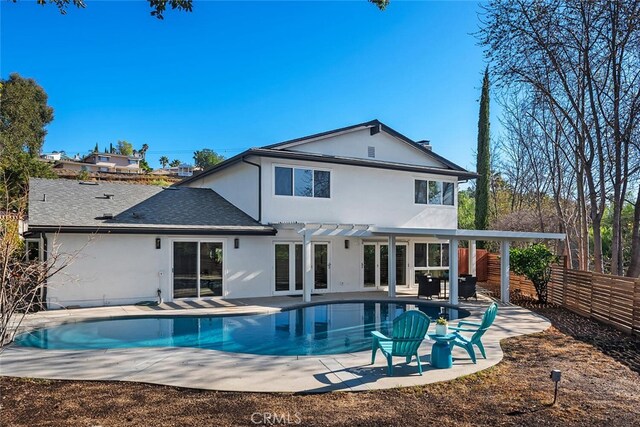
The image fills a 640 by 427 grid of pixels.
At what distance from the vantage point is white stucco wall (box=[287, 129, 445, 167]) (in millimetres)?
16906

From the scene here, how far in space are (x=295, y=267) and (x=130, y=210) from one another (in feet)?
20.7

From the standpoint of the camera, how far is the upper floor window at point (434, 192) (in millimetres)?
19172

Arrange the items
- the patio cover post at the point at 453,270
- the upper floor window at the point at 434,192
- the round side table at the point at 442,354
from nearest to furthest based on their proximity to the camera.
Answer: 1. the round side table at the point at 442,354
2. the patio cover post at the point at 453,270
3. the upper floor window at the point at 434,192

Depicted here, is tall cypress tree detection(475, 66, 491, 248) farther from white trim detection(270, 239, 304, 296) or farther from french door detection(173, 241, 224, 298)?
french door detection(173, 241, 224, 298)

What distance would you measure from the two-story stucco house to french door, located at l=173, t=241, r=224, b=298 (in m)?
0.03

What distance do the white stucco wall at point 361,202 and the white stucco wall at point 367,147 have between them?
2.05ft

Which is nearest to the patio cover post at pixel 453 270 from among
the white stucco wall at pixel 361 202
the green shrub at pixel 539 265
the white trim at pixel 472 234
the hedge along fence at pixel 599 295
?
the white trim at pixel 472 234

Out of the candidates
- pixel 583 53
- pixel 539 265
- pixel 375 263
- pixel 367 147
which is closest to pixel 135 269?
pixel 375 263

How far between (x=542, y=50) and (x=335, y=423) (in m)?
13.4

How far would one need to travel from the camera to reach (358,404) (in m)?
5.52

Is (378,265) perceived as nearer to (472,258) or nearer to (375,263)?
(375,263)

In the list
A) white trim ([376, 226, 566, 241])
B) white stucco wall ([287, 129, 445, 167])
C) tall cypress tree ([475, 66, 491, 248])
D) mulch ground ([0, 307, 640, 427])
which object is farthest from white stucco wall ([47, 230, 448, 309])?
tall cypress tree ([475, 66, 491, 248])

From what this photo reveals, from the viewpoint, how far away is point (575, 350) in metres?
8.60

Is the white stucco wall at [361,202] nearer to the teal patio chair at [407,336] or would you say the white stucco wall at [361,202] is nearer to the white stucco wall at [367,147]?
the white stucco wall at [367,147]
